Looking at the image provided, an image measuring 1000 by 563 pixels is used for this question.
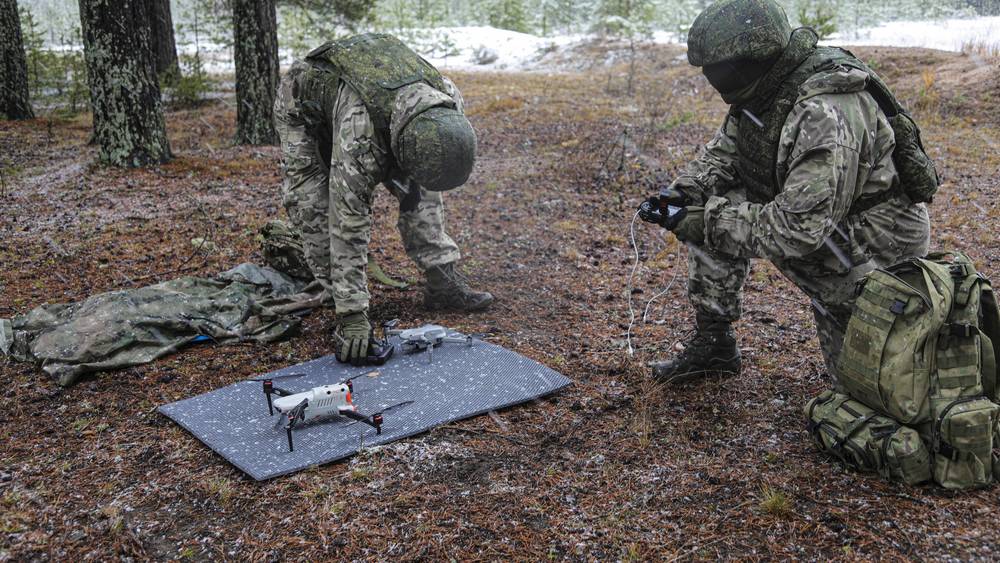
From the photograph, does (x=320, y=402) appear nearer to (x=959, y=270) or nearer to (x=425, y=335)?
(x=425, y=335)

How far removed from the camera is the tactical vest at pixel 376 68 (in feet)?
12.6

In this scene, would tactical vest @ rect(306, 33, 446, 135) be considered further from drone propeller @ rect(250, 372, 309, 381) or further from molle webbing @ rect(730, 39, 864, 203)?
molle webbing @ rect(730, 39, 864, 203)

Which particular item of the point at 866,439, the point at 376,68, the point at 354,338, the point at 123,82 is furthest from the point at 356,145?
the point at 123,82

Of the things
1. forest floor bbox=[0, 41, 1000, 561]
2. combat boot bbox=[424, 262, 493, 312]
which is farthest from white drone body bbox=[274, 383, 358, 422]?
combat boot bbox=[424, 262, 493, 312]

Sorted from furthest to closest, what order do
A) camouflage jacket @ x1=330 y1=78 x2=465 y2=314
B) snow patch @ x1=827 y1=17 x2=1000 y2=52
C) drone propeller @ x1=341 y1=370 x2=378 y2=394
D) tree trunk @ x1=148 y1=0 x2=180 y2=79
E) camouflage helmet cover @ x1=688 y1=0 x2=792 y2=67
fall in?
snow patch @ x1=827 y1=17 x2=1000 y2=52
tree trunk @ x1=148 y1=0 x2=180 y2=79
camouflage jacket @ x1=330 y1=78 x2=465 y2=314
drone propeller @ x1=341 y1=370 x2=378 y2=394
camouflage helmet cover @ x1=688 y1=0 x2=792 y2=67

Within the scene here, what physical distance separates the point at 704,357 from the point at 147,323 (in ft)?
10.6

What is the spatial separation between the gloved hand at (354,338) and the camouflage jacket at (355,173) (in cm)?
8

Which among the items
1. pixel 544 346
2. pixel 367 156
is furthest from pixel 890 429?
pixel 367 156

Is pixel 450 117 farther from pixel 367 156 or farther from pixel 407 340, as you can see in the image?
pixel 407 340

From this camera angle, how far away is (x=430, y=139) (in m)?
3.69

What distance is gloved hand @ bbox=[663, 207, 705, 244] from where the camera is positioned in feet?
10.8

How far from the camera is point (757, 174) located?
3406 mm

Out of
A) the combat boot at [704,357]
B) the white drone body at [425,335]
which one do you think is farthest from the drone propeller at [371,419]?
the combat boot at [704,357]

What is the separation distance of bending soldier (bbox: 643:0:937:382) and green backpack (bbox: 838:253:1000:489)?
0.39m
